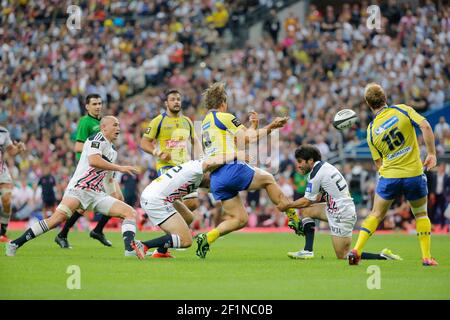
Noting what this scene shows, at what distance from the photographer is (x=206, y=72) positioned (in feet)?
102

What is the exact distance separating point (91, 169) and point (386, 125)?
175 inches

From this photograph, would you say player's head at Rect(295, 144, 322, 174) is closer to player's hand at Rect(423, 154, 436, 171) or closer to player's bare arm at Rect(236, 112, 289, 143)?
player's bare arm at Rect(236, 112, 289, 143)

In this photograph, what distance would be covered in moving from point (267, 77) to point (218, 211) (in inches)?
305

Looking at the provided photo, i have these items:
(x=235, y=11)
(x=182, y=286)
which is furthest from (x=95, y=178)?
(x=235, y=11)

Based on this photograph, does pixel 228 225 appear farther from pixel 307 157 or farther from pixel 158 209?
pixel 307 157

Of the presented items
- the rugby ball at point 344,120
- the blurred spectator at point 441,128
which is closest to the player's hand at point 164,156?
the rugby ball at point 344,120

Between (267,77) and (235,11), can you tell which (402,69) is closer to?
(267,77)

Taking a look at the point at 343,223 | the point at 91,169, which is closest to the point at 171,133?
the point at 91,169

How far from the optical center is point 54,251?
14.8 m

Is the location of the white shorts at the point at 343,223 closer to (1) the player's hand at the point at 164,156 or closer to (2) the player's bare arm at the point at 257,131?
(2) the player's bare arm at the point at 257,131

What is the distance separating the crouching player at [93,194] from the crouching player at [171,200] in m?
0.39

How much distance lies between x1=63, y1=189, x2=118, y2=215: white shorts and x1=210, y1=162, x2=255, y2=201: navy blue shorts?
5.51 ft

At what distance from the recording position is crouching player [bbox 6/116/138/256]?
1310 cm

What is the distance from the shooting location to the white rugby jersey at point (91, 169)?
13.4m
